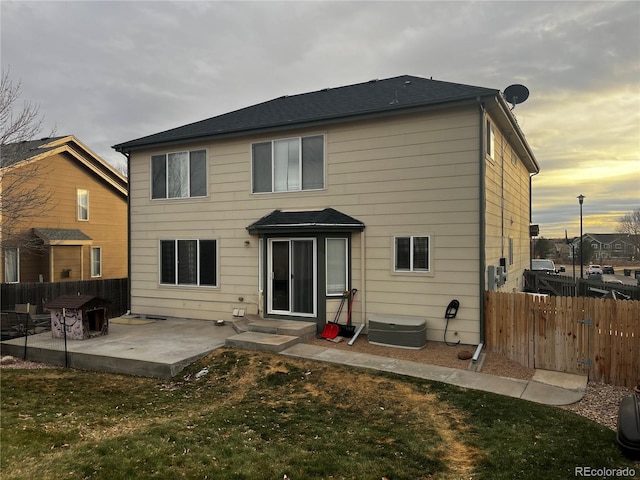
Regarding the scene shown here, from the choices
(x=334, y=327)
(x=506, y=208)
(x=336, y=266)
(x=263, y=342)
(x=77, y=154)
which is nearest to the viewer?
(x=263, y=342)

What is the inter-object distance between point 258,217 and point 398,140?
4.35 m

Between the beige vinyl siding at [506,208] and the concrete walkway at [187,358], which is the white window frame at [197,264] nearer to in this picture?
the concrete walkway at [187,358]

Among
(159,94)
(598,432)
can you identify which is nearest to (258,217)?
(598,432)

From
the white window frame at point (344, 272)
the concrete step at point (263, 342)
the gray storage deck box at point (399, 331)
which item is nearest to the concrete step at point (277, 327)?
the concrete step at point (263, 342)

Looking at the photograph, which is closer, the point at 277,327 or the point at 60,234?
the point at 277,327

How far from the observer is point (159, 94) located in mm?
19578

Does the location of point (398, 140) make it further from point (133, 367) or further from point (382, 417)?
point (133, 367)

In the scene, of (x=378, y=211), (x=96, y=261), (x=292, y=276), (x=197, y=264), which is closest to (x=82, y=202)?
(x=96, y=261)

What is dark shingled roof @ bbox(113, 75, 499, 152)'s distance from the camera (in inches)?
357

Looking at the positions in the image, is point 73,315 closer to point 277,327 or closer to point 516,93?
point 277,327

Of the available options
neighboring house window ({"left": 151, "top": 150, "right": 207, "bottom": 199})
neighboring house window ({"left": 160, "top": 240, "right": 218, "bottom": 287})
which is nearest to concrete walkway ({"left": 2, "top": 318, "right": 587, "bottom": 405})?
neighboring house window ({"left": 160, "top": 240, "right": 218, "bottom": 287})

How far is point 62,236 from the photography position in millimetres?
16797
